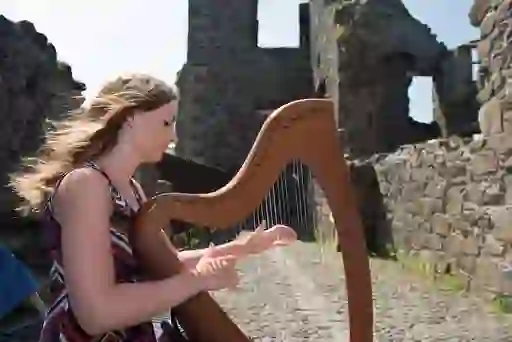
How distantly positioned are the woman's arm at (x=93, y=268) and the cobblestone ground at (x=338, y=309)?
2185 millimetres

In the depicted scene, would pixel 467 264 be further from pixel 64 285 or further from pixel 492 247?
pixel 64 285

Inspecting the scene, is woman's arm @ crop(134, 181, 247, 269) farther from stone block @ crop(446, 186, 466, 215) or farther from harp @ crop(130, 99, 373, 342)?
stone block @ crop(446, 186, 466, 215)

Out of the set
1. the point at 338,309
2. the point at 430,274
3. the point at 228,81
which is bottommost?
the point at 430,274

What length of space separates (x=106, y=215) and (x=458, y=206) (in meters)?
4.77

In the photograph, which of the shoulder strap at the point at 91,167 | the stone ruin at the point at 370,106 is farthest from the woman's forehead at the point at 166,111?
the stone ruin at the point at 370,106

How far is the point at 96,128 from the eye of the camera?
4.61 ft

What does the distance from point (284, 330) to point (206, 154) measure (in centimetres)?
1068

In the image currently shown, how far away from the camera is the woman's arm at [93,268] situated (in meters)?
1.25

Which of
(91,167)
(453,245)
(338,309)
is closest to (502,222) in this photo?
(453,245)

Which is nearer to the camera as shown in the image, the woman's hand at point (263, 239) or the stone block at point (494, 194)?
the woman's hand at point (263, 239)

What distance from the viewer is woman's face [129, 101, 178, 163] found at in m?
1.41

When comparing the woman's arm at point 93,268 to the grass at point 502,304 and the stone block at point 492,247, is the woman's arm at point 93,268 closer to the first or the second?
the grass at point 502,304

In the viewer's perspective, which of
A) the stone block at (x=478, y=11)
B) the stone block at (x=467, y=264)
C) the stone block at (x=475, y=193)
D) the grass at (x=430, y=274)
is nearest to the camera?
the stone block at (x=478, y=11)

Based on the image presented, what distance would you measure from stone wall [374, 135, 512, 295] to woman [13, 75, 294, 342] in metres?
3.65
